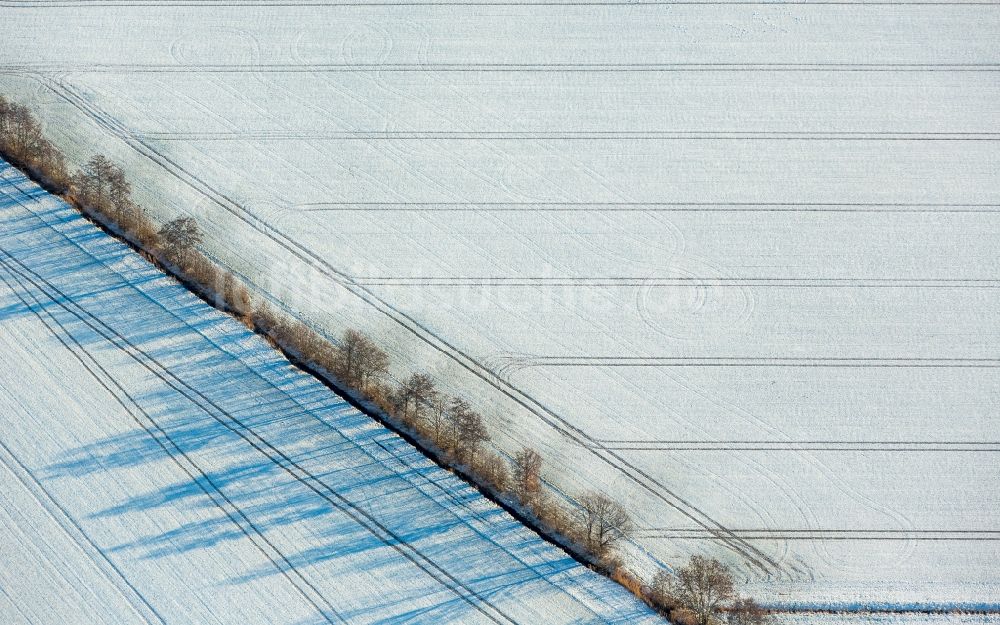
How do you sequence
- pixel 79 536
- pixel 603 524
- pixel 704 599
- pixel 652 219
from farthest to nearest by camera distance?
pixel 652 219 → pixel 79 536 → pixel 603 524 → pixel 704 599

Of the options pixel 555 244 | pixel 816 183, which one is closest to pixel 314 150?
pixel 555 244

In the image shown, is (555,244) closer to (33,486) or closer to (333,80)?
Answer: (333,80)

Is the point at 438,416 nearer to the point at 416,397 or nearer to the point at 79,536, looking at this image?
the point at 416,397

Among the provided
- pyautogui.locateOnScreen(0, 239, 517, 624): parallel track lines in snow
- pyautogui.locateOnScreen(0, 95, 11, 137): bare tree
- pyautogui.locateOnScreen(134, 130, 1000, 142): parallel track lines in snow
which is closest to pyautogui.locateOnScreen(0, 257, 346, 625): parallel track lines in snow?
pyautogui.locateOnScreen(0, 239, 517, 624): parallel track lines in snow

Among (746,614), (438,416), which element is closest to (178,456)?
(438,416)

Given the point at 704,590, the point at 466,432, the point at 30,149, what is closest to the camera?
the point at 704,590

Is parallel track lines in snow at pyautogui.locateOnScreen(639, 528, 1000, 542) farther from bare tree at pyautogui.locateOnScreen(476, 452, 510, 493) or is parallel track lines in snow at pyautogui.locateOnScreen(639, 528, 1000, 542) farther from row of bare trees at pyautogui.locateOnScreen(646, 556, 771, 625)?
bare tree at pyautogui.locateOnScreen(476, 452, 510, 493)

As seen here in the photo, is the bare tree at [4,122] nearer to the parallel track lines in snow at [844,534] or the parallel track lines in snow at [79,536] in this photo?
the parallel track lines in snow at [79,536]

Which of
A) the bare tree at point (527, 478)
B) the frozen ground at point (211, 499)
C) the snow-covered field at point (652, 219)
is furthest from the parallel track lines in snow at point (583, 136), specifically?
the bare tree at point (527, 478)
